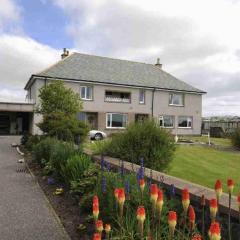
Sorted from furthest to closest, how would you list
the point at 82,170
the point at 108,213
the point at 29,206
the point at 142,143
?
1. the point at 142,143
2. the point at 82,170
3. the point at 29,206
4. the point at 108,213

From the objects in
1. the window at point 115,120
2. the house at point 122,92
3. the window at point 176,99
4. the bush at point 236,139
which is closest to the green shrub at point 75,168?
the bush at point 236,139

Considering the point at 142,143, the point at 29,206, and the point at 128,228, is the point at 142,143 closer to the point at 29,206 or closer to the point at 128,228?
the point at 29,206

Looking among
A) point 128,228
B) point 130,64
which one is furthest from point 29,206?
point 130,64

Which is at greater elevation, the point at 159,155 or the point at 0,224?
the point at 159,155

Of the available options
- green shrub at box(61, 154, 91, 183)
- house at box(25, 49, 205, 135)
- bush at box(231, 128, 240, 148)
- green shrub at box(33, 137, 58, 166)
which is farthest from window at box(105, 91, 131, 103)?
green shrub at box(61, 154, 91, 183)

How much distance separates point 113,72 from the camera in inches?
1683

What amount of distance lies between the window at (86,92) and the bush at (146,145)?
2859 centimetres

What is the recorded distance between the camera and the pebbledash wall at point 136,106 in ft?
125

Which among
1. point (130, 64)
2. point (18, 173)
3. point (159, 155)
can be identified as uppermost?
point (130, 64)

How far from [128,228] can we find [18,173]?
807 cm

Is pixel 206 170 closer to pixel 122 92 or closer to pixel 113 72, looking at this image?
pixel 122 92

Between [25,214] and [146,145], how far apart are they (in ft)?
15.2

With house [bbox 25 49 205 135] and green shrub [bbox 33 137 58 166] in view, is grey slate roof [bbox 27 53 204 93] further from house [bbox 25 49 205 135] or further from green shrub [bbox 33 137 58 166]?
green shrub [bbox 33 137 58 166]

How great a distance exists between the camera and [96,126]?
39.8 meters
